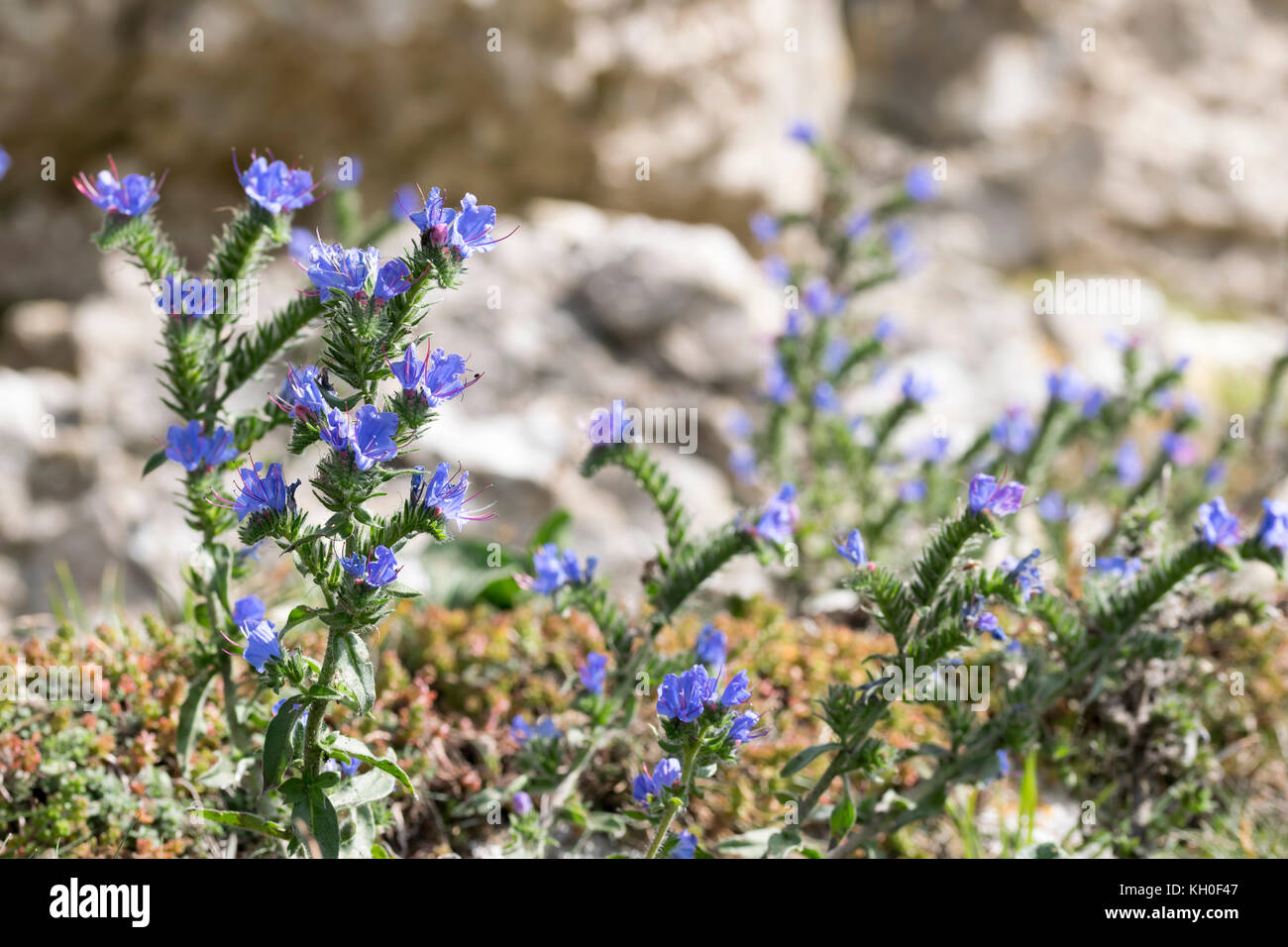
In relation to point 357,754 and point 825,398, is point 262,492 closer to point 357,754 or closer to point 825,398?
point 357,754

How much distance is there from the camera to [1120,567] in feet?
10.9

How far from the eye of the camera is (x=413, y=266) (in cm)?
213

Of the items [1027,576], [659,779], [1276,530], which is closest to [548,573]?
[659,779]

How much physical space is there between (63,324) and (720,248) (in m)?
4.03

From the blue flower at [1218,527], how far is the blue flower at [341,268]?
7.25 ft

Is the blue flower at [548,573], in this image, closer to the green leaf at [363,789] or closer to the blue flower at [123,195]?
the green leaf at [363,789]

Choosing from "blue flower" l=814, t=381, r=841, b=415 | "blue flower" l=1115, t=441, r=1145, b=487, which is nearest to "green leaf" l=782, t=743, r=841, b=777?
"blue flower" l=814, t=381, r=841, b=415

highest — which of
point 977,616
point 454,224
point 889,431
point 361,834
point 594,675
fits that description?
point 889,431

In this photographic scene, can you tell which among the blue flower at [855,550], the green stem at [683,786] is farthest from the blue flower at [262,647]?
the blue flower at [855,550]

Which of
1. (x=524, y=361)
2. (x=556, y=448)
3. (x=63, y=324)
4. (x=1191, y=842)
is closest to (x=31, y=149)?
(x=63, y=324)

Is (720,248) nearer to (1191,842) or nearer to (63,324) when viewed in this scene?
(63,324)

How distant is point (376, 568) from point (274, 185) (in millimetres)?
1136

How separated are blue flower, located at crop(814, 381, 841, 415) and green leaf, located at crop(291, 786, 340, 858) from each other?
11.3 feet

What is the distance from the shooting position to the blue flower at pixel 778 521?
2.99 meters
